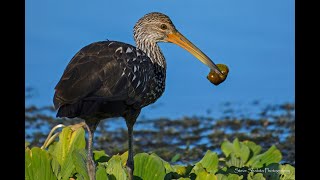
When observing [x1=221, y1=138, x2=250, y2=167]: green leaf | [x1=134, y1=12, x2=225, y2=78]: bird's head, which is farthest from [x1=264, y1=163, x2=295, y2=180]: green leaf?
[x1=134, y1=12, x2=225, y2=78]: bird's head

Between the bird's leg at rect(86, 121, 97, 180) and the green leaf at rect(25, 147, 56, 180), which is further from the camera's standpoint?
the bird's leg at rect(86, 121, 97, 180)

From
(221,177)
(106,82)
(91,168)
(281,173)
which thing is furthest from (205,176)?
(281,173)

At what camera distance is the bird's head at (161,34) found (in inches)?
322

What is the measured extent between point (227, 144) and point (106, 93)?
2495mm

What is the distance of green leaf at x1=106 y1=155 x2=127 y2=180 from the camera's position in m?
7.32

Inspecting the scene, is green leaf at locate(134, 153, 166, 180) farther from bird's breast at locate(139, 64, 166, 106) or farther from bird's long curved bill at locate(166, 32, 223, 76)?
bird's long curved bill at locate(166, 32, 223, 76)

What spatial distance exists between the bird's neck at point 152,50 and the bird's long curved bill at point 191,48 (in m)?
0.18

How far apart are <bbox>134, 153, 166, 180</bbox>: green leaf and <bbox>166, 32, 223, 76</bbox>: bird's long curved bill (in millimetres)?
988

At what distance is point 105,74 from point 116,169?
77 cm

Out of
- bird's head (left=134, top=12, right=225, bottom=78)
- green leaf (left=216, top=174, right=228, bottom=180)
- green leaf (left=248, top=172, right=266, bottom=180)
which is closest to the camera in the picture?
green leaf (left=216, top=174, right=228, bottom=180)

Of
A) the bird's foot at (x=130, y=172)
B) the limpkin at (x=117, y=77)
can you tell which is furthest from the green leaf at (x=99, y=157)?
the bird's foot at (x=130, y=172)

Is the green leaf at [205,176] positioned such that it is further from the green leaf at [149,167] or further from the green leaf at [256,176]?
the green leaf at [256,176]

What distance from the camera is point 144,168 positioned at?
771cm

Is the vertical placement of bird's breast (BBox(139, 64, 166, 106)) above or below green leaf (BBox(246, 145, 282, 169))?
above
